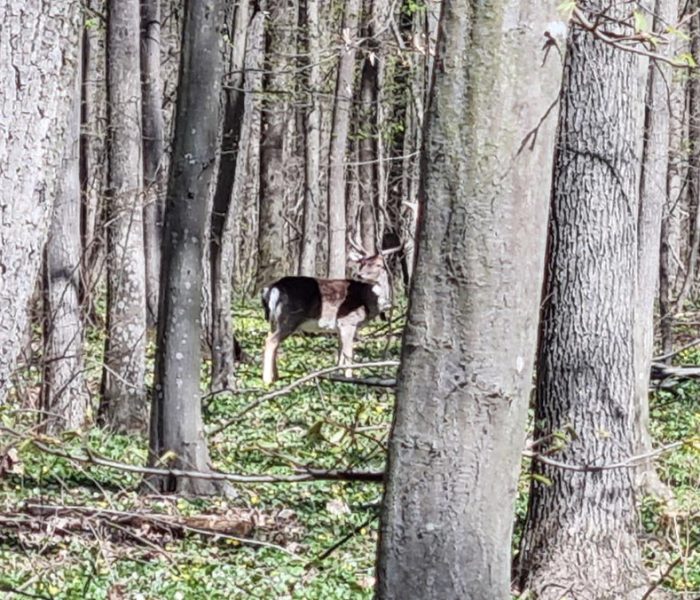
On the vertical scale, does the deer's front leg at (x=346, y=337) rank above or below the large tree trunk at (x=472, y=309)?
below

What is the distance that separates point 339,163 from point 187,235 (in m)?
12.1

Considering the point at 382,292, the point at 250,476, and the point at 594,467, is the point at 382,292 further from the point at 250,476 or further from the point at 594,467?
the point at 250,476

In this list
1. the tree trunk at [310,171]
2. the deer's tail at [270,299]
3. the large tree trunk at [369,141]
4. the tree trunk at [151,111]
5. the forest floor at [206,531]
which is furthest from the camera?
the large tree trunk at [369,141]

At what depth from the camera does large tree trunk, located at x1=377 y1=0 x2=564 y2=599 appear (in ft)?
9.36

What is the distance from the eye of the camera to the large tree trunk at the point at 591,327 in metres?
6.68

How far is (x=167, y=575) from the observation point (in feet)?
23.5

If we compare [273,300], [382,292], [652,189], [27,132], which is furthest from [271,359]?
[27,132]

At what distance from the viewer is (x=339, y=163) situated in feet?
67.7

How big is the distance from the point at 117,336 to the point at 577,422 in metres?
6.26

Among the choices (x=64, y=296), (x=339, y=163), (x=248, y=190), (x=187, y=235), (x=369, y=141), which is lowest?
(x=64, y=296)

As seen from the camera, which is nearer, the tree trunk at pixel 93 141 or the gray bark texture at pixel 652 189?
the gray bark texture at pixel 652 189

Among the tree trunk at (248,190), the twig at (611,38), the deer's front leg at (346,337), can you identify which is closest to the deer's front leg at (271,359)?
the deer's front leg at (346,337)

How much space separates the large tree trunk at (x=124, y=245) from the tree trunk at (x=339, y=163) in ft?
26.3

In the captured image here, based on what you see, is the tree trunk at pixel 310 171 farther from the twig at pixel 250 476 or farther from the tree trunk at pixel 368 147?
the twig at pixel 250 476
